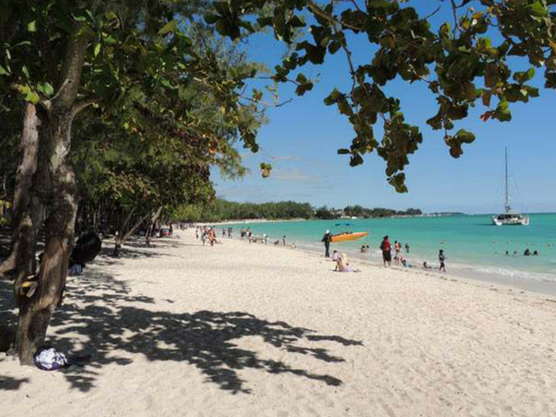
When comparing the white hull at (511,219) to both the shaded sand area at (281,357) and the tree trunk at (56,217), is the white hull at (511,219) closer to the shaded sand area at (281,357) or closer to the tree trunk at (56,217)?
the shaded sand area at (281,357)

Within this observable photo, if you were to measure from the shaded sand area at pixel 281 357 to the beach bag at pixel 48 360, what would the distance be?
0.10 metres

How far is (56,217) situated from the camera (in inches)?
189

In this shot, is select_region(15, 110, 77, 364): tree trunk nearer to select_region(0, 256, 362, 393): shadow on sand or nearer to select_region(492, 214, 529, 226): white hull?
select_region(0, 256, 362, 393): shadow on sand

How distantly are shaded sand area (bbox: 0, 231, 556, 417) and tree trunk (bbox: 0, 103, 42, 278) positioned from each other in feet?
3.80

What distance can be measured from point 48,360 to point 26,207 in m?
3.98

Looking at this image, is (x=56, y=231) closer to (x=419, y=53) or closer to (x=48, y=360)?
(x=48, y=360)

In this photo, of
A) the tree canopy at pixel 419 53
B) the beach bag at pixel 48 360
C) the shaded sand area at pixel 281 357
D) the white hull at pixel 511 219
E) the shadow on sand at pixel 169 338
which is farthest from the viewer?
the white hull at pixel 511 219

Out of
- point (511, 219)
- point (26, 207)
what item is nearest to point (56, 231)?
point (26, 207)

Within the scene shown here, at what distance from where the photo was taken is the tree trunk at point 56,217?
4637mm

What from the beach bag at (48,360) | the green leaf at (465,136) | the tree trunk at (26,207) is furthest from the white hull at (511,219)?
the beach bag at (48,360)

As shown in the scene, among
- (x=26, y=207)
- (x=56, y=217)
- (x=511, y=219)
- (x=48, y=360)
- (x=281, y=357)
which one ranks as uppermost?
(x=26, y=207)

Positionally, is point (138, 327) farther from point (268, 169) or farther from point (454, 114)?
point (454, 114)

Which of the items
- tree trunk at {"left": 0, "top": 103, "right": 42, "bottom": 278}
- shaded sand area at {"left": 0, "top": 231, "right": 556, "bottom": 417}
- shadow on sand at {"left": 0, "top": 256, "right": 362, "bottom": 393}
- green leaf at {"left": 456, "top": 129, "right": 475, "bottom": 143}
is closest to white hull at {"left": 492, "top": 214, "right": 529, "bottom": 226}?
shaded sand area at {"left": 0, "top": 231, "right": 556, "bottom": 417}

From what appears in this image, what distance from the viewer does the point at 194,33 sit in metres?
7.07
